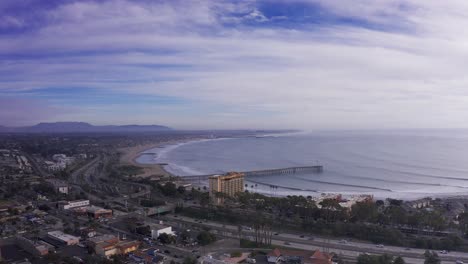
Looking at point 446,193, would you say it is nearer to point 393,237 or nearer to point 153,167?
point 393,237

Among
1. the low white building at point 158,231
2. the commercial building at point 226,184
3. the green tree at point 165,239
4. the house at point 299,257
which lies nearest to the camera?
the house at point 299,257

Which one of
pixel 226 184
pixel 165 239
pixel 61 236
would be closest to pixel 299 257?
pixel 165 239

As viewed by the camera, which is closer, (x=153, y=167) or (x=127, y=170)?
(x=127, y=170)

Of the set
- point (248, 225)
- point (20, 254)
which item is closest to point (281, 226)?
point (248, 225)

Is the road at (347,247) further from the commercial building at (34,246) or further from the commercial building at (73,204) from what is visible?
the commercial building at (73,204)

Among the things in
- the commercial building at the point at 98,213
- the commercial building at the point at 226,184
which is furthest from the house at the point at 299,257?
the commercial building at the point at 226,184

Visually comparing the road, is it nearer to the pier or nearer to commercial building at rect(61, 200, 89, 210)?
commercial building at rect(61, 200, 89, 210)

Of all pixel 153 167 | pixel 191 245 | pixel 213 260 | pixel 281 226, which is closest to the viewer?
pixel 213 260
